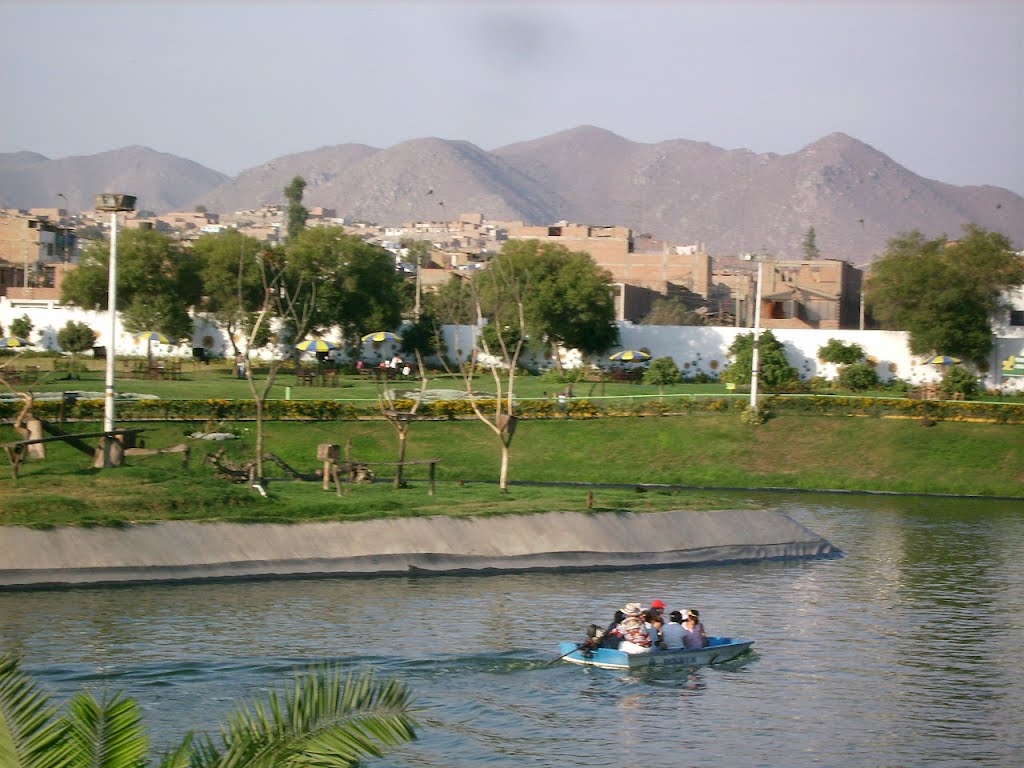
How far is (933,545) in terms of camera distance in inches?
1533

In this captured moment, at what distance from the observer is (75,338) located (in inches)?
3191

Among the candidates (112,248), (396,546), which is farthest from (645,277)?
(396,546)

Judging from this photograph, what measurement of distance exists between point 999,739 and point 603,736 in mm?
6546

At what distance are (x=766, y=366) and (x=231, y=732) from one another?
6488 cm

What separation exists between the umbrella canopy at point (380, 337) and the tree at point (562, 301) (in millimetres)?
6893

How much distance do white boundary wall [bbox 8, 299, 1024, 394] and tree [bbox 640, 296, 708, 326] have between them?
38317 mm

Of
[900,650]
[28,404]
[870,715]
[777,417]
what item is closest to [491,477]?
[777,417]

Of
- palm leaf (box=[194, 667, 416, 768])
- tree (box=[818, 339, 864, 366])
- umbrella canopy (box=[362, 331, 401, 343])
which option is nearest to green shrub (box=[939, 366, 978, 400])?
tree (box=[818, 339, 864, 366])

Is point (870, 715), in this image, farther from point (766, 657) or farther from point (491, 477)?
point (491, 477)

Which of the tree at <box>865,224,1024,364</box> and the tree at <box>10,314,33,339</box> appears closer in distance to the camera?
the tree at <box>865,224,1024,364</box>

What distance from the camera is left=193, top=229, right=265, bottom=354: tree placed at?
3167 inches

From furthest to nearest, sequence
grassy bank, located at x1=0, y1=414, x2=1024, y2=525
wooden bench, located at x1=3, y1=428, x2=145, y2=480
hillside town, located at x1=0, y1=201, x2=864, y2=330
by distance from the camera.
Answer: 1. hillside town, located at x1=0, y1=201, x2=864, y2=330
2. grassy bank, located at x1=0, y1=414, x2=1024, y2=525
3. wooden bench, located at x1=3, y1=428, x2=145, y2=480

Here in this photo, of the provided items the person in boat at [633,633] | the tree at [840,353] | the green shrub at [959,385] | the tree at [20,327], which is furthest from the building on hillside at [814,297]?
the person in boat at [633,633]

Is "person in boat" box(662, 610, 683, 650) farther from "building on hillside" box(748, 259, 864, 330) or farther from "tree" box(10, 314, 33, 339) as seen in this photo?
"building on hillside" box(748, 259, 864, 330)
